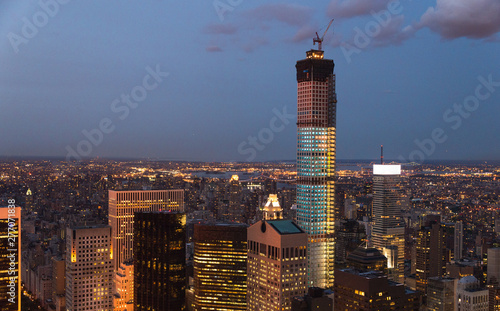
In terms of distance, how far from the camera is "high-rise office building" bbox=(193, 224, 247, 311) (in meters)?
49.8

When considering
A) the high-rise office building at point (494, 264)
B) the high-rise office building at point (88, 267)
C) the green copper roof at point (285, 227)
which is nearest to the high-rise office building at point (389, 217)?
the high-rise office building at point (494, 264)

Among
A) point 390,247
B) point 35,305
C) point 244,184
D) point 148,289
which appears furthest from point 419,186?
point 35,305

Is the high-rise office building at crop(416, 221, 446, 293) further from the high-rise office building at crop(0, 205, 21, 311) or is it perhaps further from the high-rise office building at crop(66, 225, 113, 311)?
the high-rise office building at crop(0, 205, 21, 311)

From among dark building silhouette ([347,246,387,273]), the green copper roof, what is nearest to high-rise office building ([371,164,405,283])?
dark building silhouette ([347,246,387,273])

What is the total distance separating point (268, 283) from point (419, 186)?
49.2 m

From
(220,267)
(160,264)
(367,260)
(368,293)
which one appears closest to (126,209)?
(220,267)

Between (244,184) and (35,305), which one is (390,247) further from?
(35,305)

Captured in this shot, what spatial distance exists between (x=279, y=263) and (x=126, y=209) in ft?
101

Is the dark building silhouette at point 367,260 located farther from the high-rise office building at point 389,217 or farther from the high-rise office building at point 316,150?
the high-rise office building at point 389,217

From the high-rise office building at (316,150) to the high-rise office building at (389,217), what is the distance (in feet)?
42.8

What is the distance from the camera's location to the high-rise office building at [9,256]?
40.8 m

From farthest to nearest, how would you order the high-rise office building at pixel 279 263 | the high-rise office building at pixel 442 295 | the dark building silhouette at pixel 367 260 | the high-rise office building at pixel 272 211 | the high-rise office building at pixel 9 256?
the dark building silhouette at pixel 367 260 < the high-rise office building at pixel 272 211 < the high-rise office building at pixel 442 295 < the high-rise office building at pixel 9 256 < the high-rise office building at pixel 279 263

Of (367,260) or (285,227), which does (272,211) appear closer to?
(285,227)

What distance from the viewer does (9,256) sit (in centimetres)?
4141
